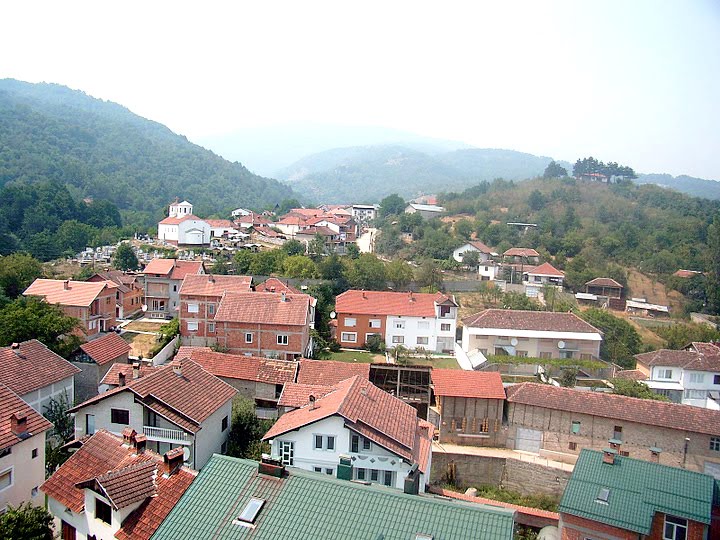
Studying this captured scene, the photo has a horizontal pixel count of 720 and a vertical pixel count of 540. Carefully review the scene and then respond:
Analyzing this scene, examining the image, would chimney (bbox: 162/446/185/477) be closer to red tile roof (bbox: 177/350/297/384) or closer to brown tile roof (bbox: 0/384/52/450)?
brown tile roof (bbox: 0/384/52/450)

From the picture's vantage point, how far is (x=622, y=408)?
78.3ft

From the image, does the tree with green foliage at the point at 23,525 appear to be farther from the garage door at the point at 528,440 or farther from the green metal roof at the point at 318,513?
the garage door at the point at 528,440

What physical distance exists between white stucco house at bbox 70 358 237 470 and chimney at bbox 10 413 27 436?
2.76 metres

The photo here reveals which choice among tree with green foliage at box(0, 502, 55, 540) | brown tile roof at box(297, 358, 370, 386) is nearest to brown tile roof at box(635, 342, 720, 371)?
brown tile roof at box(297, 358, 370, 386)

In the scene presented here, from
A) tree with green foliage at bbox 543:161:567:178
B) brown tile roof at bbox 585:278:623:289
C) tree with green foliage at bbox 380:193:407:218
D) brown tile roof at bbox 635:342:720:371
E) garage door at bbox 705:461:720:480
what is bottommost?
garage door at bbox 705:461:720:480

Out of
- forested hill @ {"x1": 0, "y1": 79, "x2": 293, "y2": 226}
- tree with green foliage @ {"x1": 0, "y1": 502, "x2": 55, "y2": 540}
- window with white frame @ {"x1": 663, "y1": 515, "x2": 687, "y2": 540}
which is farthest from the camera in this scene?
forested hill @ {"x1": 0, "y1": 79, "x2": 293, "y2": 226}

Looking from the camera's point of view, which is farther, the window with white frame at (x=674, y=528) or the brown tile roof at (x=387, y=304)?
the brown tile roof at (x=387, y=304)

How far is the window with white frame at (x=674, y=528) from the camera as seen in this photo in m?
14.0

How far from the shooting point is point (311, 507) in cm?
1038

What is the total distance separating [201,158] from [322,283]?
106735mm

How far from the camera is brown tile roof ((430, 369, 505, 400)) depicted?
24.3 m

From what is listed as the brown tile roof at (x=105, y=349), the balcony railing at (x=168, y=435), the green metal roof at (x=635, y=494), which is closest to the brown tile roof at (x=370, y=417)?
the balcony railing at (x=168, y=435)

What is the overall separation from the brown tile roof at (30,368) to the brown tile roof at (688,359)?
2854cm

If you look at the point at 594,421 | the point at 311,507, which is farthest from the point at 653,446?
the point at 311,507
